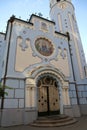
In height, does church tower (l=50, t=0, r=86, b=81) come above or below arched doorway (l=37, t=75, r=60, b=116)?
above

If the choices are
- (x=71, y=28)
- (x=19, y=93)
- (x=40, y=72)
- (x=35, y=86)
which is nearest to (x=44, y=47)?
(x=40, y=72)

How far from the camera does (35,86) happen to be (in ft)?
31.7

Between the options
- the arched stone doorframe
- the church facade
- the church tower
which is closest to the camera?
the church facade

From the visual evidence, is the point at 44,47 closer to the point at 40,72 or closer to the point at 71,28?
the point at 40,72

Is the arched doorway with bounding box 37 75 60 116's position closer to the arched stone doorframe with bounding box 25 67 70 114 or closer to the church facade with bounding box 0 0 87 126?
the church facade with bounding box 0 0 87 126

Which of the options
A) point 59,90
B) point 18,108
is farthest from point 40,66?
point 18,108

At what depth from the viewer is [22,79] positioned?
961 centimetres

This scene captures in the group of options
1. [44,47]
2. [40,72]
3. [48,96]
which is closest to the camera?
[40,72]

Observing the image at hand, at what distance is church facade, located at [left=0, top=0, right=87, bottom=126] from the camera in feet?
28.8

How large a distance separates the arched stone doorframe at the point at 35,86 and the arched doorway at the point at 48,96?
0.48m

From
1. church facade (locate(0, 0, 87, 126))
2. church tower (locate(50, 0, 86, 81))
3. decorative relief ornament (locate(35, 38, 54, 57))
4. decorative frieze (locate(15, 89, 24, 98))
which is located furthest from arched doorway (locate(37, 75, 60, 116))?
church tower (locate(50, 0, 86, 81))

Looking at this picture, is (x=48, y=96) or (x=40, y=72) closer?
(x=40, y=72)

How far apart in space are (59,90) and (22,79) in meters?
3.82

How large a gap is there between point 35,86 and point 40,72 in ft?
4.66
